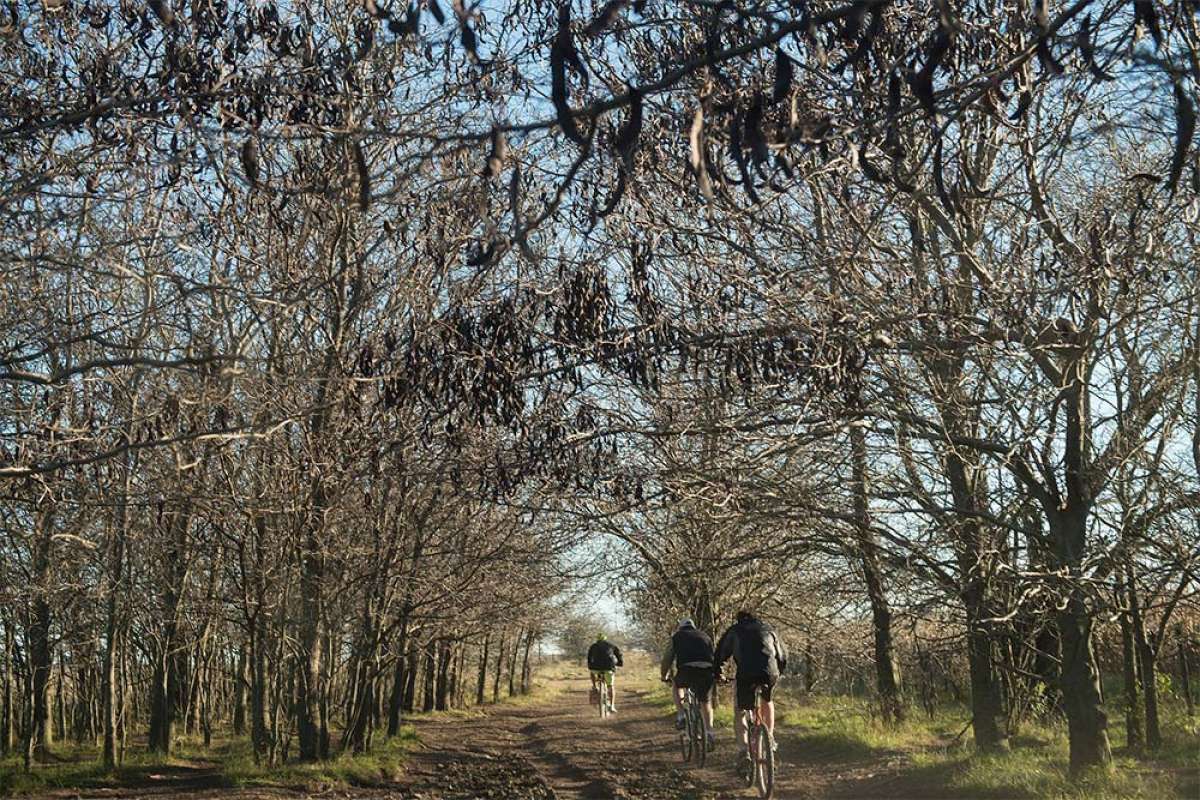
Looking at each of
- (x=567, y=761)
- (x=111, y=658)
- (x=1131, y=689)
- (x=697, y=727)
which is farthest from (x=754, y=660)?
(x=111, y=658)

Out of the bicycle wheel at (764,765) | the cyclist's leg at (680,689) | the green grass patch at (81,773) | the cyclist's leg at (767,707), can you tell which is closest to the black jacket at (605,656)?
the cyclist's leg at (680,689)

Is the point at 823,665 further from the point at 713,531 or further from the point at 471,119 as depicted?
the point at 471,119

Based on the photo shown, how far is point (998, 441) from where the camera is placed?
10.4 metres

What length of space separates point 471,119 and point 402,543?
24.8 ft

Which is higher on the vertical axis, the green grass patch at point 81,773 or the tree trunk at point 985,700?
the tree trunk at point 985,700

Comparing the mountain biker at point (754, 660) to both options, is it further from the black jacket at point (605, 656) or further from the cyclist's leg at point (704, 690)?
the black jacket at point (605, 656)

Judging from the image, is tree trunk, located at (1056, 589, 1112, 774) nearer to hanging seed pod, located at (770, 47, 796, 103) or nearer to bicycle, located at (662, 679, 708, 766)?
bicycle, located at (662, 679, 708, 766)

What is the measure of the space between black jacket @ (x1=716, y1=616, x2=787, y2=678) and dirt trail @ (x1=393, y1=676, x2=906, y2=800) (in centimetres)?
129

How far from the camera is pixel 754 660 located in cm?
1265

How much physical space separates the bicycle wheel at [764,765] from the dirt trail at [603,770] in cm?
54

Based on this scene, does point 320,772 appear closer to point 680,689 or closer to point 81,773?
point 81,773

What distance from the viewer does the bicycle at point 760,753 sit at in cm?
1177

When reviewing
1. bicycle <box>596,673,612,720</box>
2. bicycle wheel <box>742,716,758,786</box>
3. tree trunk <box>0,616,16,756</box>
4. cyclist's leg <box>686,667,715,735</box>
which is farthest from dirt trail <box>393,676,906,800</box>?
tree trunk <box>0,616,16,756</box>

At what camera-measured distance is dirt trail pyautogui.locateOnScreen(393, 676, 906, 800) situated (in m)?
13.0
